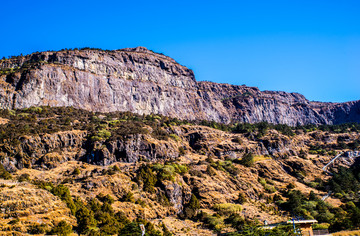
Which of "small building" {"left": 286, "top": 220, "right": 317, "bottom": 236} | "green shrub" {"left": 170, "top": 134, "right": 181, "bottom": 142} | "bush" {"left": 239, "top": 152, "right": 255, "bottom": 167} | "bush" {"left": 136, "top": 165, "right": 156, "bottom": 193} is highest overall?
Answer: "green shrub" {"left": 170, "top": 134, "right": 181, "bottom": 142}

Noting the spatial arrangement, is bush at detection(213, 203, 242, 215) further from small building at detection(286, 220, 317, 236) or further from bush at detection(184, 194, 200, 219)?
small building at detection(286, 220, 317, 236)

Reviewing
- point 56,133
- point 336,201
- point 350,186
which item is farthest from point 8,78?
point 350,186

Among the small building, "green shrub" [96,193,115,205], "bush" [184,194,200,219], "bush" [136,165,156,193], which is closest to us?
the small building

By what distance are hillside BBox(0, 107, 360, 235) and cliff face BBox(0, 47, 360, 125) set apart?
10291mm

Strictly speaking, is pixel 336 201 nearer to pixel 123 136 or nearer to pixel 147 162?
pixel 147 162

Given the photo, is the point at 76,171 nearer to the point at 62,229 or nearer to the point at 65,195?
the point at 65,195

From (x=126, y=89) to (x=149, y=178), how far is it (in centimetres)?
6169

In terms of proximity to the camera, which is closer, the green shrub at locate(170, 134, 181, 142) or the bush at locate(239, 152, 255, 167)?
the bush at locate(239, 152, 255, 167)

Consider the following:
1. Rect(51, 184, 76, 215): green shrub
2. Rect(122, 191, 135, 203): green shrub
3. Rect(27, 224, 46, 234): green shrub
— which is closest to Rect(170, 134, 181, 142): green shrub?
Rect(122, 191, 135, 203): green shrub

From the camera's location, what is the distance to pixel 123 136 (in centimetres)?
6875

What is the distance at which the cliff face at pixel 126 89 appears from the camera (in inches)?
3438

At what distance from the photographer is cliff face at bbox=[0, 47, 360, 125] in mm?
87312

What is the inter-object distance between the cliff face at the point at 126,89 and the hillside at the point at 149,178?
33.8ft

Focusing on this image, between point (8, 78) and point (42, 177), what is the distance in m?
50.9
